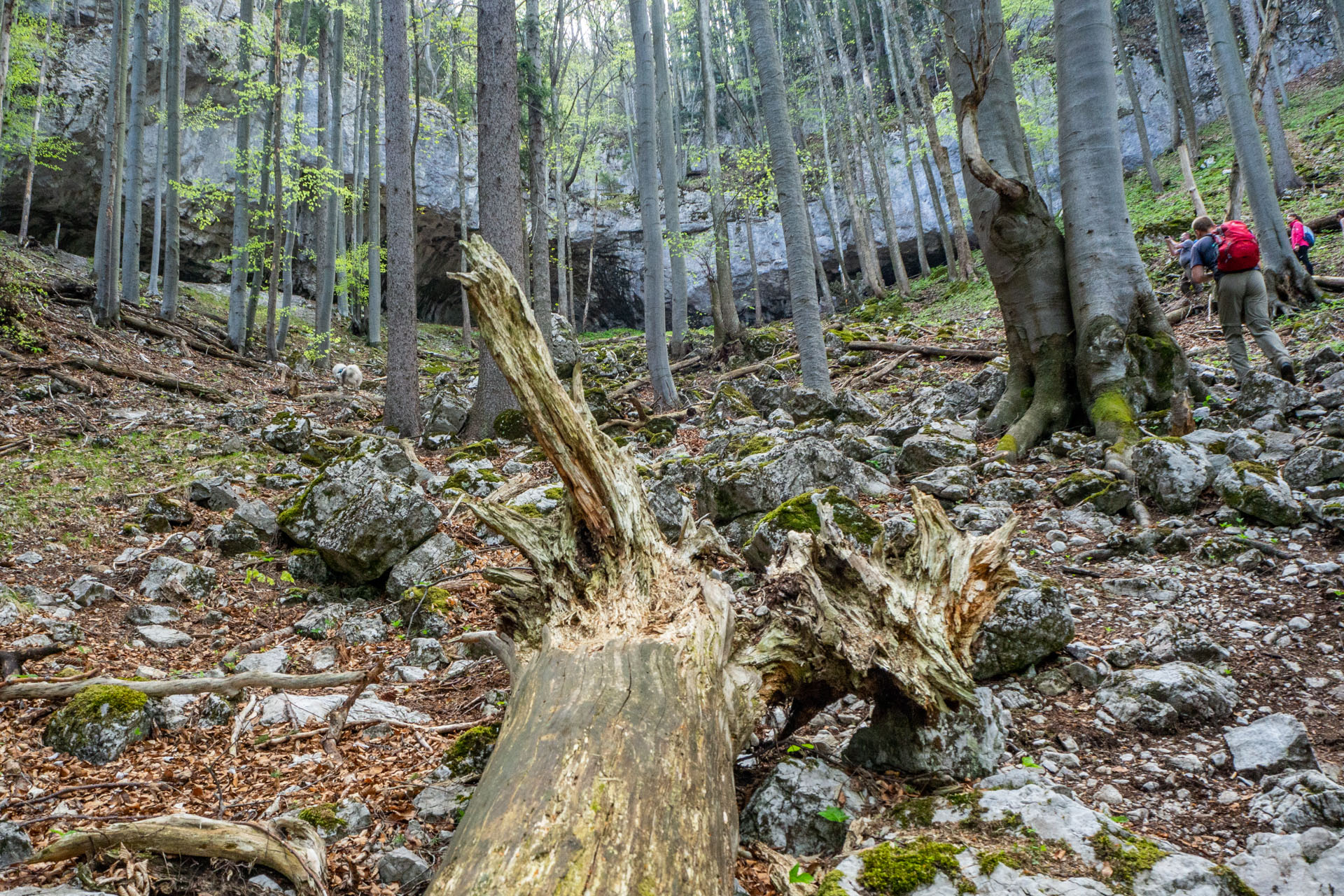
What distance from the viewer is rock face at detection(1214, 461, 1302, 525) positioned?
3.99 m

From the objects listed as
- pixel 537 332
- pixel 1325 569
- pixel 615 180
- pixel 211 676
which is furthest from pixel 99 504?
pixel 615 180

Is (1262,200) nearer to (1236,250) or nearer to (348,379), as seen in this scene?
(1236,250)

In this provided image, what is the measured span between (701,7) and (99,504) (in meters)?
19.9

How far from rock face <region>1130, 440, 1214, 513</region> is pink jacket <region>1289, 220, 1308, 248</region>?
7.52 meters

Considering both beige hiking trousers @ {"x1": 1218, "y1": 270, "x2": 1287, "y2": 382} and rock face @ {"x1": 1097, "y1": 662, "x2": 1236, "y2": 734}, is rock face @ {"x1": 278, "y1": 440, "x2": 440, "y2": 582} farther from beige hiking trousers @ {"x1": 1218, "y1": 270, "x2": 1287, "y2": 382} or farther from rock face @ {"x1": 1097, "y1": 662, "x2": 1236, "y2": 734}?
beige hiking trousers @ {"x1": 1218, "y1": 270, "x2": 1287, "y2": 382}

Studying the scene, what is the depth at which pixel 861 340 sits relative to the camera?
42.0 feet

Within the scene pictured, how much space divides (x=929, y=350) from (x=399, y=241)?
814 cm

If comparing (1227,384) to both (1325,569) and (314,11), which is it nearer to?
(1325,569)

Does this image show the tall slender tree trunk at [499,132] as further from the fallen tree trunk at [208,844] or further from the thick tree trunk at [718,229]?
the fallen tree trunk at [208,844]

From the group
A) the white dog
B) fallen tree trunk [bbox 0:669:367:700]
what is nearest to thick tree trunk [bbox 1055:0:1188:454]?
fallen tree trunk [bbox 0:669:367:700]

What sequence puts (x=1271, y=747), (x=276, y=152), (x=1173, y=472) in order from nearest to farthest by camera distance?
(x=1271, y=747)
(x=1173, y=472)
(x=276, y=152)

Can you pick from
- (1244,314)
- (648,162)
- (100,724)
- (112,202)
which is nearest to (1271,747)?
(100,724)

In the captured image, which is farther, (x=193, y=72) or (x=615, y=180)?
(x=615, y=180)

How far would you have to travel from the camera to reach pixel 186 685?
3145 mm
